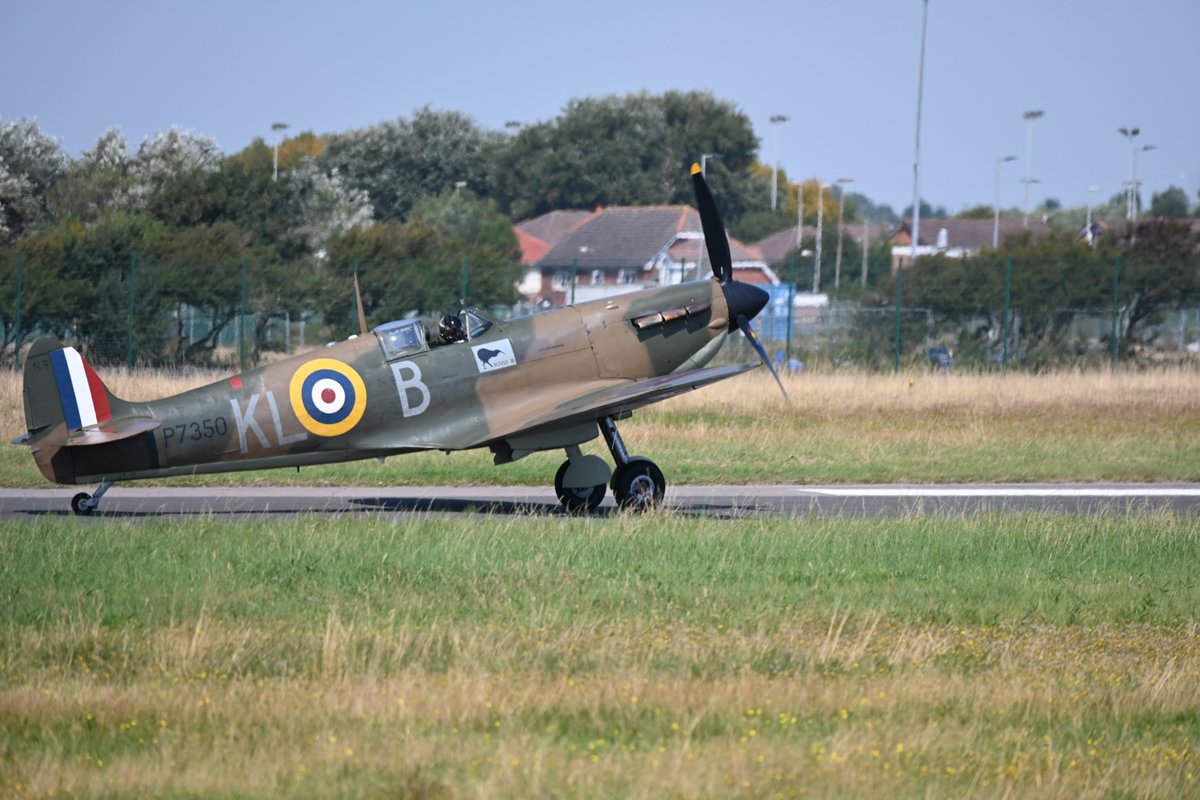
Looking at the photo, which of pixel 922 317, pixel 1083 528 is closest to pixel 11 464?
pixel 1083 528

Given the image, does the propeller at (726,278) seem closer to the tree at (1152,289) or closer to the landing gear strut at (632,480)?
the landing gear strut at (632,480)

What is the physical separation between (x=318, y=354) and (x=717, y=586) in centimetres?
545

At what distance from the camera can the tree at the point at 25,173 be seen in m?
49.0

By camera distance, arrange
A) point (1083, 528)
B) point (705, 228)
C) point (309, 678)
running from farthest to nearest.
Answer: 1. point (705, 228)
2. point (1083, 528)
3. point (309, 678)

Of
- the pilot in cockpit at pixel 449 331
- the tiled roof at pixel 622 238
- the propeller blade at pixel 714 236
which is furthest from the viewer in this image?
the tiled roof at pixel 622 238

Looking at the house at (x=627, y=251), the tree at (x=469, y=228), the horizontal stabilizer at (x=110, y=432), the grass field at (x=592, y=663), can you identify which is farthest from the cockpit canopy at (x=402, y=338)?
the house at (x=627, y=251)

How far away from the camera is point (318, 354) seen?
1353 centimetres

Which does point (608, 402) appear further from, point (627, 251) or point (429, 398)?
point (627, 251)

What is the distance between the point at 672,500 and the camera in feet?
51.5

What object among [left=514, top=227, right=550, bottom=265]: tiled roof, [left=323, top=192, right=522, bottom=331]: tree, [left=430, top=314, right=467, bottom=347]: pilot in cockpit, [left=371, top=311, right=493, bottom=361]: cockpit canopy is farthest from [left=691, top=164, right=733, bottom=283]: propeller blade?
[left=514, top=227, right=550, bottom=265]: tiled roof

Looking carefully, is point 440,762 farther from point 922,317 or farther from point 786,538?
point 922,317

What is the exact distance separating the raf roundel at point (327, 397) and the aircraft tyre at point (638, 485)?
2.71 meters

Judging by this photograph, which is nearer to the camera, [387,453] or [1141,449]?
[387,453]

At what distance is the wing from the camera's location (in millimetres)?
13625
